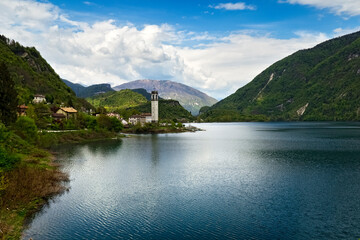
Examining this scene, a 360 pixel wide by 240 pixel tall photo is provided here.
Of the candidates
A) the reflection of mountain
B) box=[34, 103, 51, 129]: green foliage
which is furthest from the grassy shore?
box=[34, 103, 51, 129]: green foliage

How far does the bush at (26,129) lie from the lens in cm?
7388

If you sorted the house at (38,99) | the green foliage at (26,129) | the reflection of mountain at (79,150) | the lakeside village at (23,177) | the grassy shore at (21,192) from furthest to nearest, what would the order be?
the house at (38,99) < the reflection of mountain at (79,150) < the green foliage at (26,129) < the lakeside village at (23,177) < the grassy shore at (21,192)

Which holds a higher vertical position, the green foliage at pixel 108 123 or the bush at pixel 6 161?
the green foliage at pixel 108 123

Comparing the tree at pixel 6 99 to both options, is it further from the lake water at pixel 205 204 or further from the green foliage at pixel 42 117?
the green foliage at pixel 42 117

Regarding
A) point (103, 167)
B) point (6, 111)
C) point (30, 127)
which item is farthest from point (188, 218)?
point (30, 127)

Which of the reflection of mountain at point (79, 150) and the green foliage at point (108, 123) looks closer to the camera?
the reflection of mountain at point (79, 150)

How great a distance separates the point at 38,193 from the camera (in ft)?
115

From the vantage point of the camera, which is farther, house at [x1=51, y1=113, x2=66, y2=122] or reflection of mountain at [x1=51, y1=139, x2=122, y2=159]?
house at [x1=51, y1=113, x2=66, y2=122]

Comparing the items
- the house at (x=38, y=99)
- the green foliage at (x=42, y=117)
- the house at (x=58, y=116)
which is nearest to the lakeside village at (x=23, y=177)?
the green foliage at (x=42, y=117)

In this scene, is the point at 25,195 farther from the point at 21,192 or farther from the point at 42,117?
the point at 42,117

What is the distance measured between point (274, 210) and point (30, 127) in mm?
74853

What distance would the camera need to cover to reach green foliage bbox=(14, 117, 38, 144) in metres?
73.8

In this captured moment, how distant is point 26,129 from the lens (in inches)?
3105

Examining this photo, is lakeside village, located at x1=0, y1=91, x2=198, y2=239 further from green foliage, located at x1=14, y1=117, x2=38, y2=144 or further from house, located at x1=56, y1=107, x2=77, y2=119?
house, located at x1=56, y1=107, x2=77, y2=119
